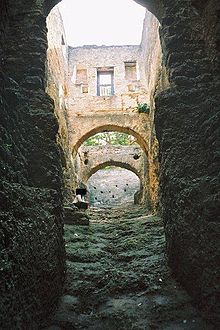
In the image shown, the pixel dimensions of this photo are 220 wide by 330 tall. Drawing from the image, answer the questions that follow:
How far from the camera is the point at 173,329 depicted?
2367 millimetres

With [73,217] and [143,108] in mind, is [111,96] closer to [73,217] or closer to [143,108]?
[143,108]

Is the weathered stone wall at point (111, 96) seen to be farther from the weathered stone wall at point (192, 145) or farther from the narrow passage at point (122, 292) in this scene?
the narrow passage at point (122, 292)

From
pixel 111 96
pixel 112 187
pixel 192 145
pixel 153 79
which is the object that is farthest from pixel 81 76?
pixel 192 145

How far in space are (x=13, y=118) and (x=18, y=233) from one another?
50.1 inches

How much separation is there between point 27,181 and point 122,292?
1407 mm

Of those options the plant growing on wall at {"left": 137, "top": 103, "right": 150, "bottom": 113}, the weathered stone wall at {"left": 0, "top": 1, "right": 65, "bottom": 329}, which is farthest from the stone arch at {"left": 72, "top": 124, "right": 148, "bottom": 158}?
the weathered stone wall at {"left": 0, "top": 1, "right": 65, "bottom": 329}

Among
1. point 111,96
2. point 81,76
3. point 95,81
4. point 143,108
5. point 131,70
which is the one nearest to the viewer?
point 143,108

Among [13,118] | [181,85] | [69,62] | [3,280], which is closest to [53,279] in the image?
[3,280]

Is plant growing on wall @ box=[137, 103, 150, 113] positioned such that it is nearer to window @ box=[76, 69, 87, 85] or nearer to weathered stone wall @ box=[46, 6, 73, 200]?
weathered stone wall @ box=[46, 6, 73, 200]

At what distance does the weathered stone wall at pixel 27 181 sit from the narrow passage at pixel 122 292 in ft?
0.70

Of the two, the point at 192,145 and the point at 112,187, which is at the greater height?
the point at 192,145

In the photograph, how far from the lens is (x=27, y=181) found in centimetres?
304

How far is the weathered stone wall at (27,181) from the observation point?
209 cm

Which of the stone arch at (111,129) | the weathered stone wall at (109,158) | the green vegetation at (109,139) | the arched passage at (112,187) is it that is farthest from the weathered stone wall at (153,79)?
the arched passage at (112,187)
